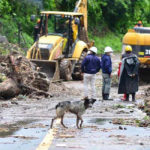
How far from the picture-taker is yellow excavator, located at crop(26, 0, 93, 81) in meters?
22.6

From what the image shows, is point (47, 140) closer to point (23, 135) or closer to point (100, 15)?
point (23, 135)

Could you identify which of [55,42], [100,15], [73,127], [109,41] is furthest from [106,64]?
[100,15]

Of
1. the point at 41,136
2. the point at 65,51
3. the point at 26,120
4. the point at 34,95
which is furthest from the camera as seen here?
the point at 65,51

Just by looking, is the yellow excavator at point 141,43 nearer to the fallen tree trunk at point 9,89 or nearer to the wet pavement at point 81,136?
the fallen tree trunk at point 9,89

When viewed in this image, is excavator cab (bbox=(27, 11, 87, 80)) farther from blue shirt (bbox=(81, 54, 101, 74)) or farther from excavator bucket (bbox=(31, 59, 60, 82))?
blue shirt (bbox=(81, 54, 101, 74))

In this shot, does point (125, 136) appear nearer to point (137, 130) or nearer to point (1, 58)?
point (137, 130)

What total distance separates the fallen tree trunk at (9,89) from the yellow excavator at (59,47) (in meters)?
5.02

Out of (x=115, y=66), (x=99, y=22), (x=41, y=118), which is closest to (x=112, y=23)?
(x=99, y=22)

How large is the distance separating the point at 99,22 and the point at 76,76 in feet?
71.9

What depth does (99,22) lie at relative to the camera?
46.3m

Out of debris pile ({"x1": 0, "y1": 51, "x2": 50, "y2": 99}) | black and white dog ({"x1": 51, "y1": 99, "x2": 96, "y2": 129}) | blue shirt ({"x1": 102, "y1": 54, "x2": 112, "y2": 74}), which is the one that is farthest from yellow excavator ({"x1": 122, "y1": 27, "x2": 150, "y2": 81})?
black and white dog ({"x1": 51, "y1": 99, "x2": 96, "y2": 129})

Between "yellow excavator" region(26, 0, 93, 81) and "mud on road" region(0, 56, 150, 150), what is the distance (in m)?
5.69

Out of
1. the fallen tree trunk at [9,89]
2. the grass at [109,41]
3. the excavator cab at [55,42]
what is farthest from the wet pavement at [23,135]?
the grass at [109,41]

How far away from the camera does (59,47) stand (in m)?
23.9
